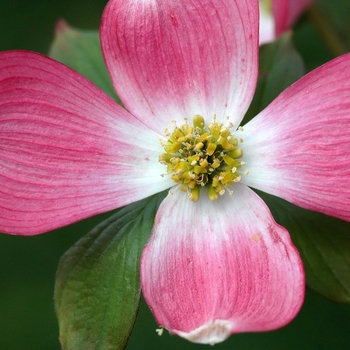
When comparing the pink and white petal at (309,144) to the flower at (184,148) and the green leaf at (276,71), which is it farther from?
the green leaf at (276,71)

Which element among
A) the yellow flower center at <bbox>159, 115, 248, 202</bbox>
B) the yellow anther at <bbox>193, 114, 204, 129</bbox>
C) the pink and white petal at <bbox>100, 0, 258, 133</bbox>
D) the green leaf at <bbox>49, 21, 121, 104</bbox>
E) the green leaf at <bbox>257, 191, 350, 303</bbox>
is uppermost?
the green leaf at <bbox>49, 21, 121, 104</bbox>

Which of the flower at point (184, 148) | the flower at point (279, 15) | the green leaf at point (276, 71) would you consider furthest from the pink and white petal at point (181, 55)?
the flower at point (279, 15)

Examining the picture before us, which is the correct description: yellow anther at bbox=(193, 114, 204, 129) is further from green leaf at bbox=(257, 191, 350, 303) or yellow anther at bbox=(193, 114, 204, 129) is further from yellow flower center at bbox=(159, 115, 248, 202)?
green leaf at bbox=(257, 191, 350, 303)

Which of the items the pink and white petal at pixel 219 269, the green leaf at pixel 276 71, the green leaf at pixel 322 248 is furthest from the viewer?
the green leaf at pixel 276 71

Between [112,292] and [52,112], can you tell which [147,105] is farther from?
[112,292]

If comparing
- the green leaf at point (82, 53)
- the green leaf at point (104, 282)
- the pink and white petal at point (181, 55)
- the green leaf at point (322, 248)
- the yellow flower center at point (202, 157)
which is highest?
the green leaf at point (82, 53)

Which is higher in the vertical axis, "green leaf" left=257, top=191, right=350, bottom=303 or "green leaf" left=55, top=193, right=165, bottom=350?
"green leaf" left=55, top=193, right=165, bottom=350

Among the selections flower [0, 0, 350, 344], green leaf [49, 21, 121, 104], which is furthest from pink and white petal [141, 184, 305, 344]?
green leaf [49, 21, 121, 104]

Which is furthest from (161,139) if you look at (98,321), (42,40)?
(42,40)
